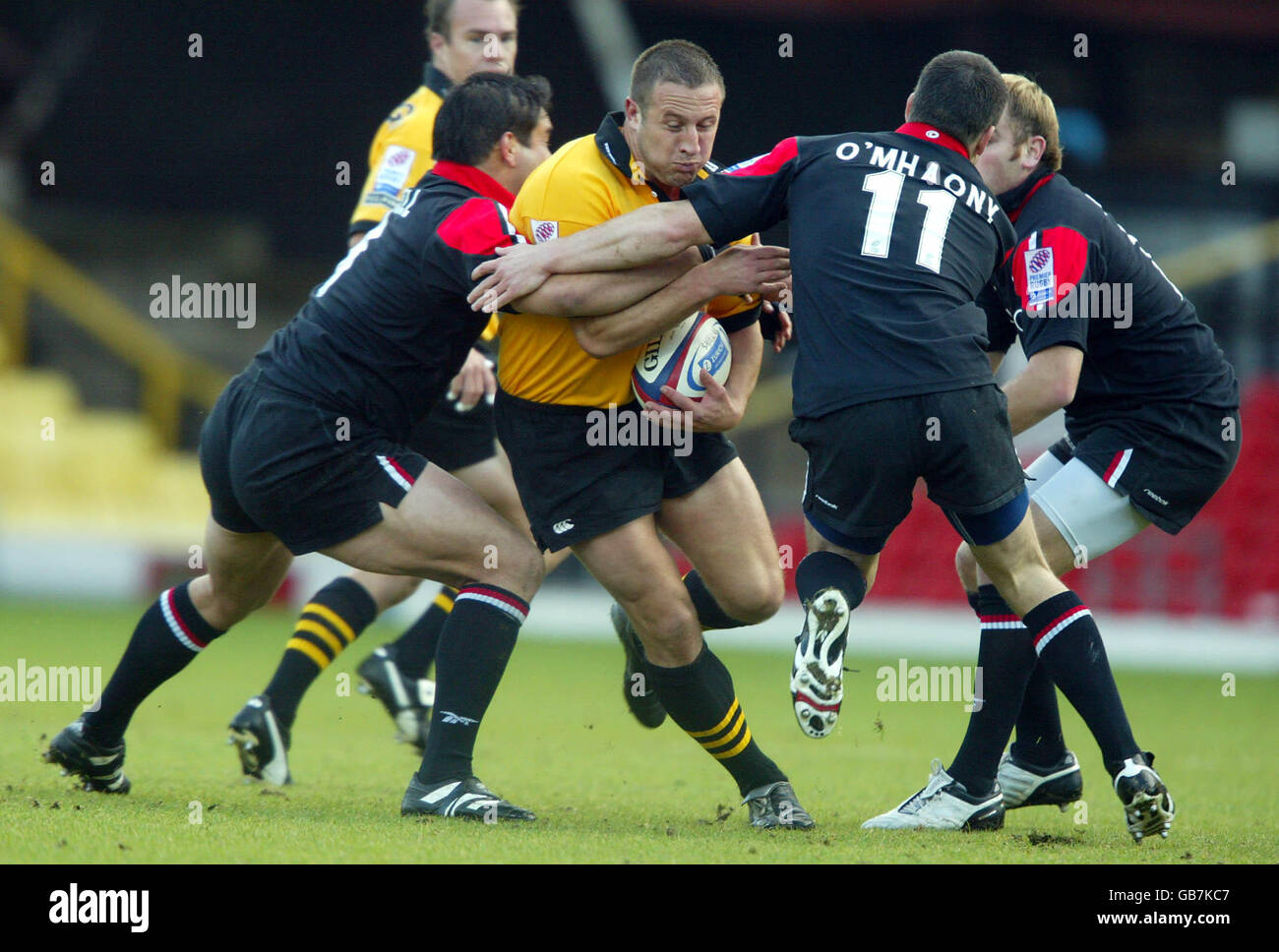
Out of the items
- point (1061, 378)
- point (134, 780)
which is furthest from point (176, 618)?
point (1061, 378)

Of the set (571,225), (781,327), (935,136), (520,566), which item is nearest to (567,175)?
(571,225)

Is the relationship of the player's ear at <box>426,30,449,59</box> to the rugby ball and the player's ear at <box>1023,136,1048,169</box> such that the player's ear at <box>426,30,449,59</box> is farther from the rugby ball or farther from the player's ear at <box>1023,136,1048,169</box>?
the player's ear at <box>1023,136,1048,169</box>

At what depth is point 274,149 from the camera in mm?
19484

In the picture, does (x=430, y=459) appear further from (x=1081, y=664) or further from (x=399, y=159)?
(x=1081, y=664)

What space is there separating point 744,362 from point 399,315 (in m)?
1.07

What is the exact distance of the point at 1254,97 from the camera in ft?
61.0

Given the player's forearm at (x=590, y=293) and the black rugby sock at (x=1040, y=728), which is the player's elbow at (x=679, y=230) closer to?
the player's forearm at (x=590, y=293)

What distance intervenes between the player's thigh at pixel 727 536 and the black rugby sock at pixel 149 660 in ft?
5.13

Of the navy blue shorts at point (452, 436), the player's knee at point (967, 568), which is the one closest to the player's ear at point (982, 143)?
the player's knee at point (967, 568)

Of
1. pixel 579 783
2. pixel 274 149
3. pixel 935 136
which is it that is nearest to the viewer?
pixel 935 136

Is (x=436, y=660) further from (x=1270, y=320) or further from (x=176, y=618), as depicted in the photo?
(x=1270, y=320)

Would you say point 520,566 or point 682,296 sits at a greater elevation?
point 682,296

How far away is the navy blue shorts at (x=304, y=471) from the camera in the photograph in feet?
15.6

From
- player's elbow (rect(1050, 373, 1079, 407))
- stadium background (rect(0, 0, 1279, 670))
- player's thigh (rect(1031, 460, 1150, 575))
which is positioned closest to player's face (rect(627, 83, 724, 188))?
player's elbow (rect(1050, 373, 1079, 407))
